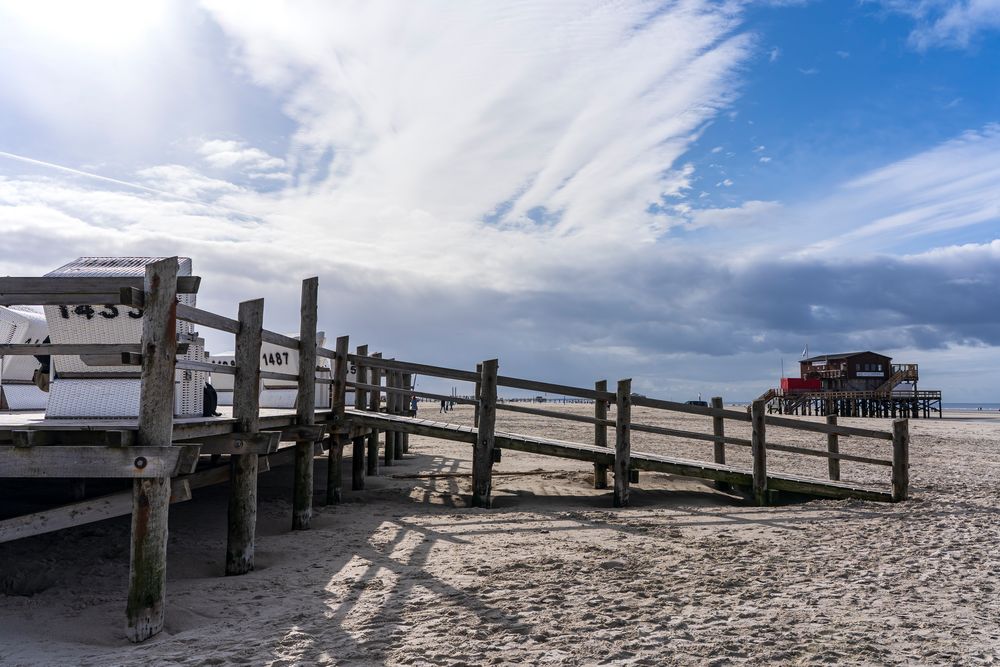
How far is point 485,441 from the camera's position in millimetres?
9828

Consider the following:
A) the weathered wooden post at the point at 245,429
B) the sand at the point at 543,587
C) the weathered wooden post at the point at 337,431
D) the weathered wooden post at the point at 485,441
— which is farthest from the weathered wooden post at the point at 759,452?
the weathered wooden post at the point at 245,429

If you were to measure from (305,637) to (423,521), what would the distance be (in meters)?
3.98

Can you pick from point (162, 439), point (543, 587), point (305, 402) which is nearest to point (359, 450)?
point (305, 402)

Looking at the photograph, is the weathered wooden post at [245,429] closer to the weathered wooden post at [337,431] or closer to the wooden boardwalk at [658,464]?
the weathered wooden post at [337,431]

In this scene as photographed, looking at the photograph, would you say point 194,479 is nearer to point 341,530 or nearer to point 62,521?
point 62,521

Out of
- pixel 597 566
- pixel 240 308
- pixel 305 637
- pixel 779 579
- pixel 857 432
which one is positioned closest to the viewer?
pixel 305 637

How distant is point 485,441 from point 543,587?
4377mm

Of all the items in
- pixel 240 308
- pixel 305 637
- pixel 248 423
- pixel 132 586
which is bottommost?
pixel 305 637

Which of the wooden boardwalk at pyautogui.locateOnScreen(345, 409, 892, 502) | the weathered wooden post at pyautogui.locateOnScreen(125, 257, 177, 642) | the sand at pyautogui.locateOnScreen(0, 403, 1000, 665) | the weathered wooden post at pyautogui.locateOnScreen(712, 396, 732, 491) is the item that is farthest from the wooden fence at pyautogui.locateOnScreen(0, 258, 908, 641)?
the weathered wooden post at pyautogui.locateOnScreen(712, 396, 732, 491)

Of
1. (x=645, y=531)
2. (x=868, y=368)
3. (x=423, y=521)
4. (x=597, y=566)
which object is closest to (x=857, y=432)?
(x=645, y=531)

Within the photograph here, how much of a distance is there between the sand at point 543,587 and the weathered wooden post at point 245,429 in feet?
0.83

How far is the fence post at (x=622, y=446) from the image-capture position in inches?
377

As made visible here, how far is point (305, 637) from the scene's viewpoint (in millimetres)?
4531

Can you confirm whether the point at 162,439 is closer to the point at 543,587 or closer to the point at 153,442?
the point at 153,442
